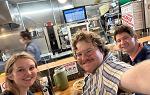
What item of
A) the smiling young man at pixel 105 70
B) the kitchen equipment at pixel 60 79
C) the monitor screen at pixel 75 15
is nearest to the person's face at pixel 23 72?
the smiling young man at pixel 105 70

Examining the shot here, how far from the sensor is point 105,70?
96cm

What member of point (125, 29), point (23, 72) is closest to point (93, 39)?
point (23, 72)

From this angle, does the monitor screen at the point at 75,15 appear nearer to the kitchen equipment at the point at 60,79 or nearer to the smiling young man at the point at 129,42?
the smiling young man at the point at 129,42

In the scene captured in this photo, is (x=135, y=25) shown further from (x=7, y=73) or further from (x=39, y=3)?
(x=39, y=3)

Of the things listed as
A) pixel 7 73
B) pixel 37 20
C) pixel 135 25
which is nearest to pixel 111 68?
pixel 7 73

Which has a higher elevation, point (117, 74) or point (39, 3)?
point (39, 3)

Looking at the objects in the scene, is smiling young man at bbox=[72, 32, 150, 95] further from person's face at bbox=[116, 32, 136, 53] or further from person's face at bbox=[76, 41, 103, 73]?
person's face at bbox=[116, 32, 136, 53]

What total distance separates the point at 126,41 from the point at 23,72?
1.14 meters

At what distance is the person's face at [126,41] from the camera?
1.93m

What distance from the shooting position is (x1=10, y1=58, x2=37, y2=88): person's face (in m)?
1.46

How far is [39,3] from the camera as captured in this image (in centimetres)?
748

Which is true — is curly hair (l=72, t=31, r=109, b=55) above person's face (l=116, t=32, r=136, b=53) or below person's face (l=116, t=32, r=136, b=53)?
above

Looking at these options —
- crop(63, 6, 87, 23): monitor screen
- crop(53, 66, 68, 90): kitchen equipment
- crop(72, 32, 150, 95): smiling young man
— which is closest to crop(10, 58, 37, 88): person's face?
crop(72, 32, 150, 95): smiling young man

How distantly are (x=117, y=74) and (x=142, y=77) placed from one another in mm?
225
